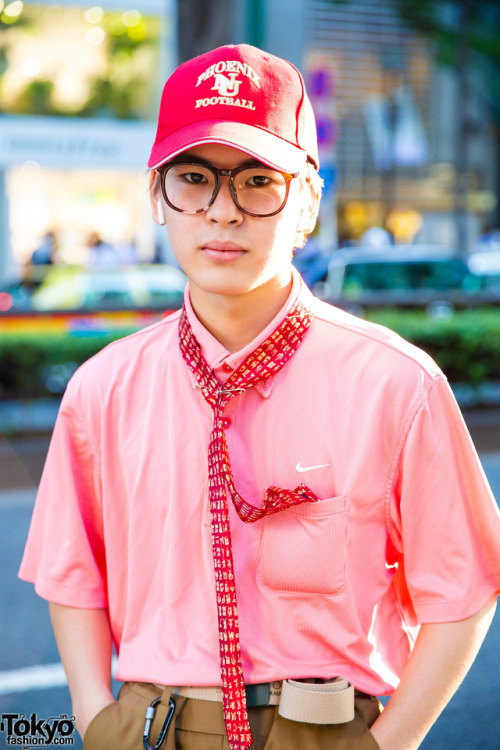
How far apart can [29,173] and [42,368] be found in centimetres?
1333

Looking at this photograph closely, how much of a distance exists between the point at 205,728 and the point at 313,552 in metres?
0.39

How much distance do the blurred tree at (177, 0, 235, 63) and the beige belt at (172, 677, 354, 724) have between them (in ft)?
67.7

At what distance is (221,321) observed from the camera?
6.07 feet

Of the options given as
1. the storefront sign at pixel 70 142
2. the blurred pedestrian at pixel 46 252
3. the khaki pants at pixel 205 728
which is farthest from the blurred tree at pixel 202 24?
the khaki pants at pixel 205 728

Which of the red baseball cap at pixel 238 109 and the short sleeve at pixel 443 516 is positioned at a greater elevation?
the red baseball cap at pixel 238 109

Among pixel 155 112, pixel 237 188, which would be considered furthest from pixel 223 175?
pixel 155 112

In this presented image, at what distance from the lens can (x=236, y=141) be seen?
167cm

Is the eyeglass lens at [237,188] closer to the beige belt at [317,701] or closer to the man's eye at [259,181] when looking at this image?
the man's eye at [259,181]

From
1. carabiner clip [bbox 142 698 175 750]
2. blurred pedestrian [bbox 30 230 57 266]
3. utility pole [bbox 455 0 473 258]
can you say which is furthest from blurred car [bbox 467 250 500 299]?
carabiner clip [bbox 142 698 175 750]

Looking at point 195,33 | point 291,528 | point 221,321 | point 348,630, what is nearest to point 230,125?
point 221,321

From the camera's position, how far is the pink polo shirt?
167 centimetres

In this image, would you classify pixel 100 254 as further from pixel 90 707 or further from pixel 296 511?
pixel 296 511

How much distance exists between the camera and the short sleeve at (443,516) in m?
1.67

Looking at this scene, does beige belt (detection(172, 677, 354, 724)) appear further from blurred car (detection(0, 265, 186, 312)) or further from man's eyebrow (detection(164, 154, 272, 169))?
blurred car (detection(0, 265, 186, 312))
